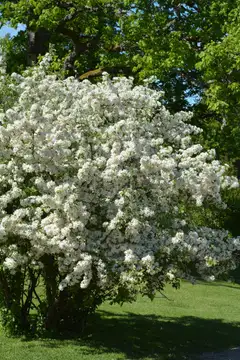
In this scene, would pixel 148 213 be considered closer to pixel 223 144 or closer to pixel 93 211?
pixel 93 211

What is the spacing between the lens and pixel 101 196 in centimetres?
926

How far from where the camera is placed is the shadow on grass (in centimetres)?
1046

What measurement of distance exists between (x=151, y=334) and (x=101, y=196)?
405cm

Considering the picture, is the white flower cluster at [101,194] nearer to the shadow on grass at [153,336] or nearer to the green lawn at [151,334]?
the green lawn at [151,334]

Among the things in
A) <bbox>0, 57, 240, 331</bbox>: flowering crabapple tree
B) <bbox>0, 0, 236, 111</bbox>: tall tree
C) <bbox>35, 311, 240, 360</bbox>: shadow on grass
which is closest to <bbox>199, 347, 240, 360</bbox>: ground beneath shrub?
<bbox>35, 311, 240, 360</bbox>: shadow on grass

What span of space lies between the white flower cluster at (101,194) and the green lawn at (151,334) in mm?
1476

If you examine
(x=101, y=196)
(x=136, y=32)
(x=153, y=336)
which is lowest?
(x=153, y=336)

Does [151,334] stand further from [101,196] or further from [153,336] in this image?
[101,196]

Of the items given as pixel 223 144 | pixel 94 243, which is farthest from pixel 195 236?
pixel 223 144

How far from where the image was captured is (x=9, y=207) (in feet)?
31.6

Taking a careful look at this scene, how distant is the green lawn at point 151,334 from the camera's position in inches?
393

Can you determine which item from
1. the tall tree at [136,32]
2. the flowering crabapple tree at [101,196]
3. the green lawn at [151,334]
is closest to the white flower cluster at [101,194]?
the flowering crabapple tree at [101,196]

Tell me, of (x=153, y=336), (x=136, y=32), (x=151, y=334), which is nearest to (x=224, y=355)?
(x=153, y=336)

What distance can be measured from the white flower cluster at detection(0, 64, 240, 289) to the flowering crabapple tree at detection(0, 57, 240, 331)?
17mm
